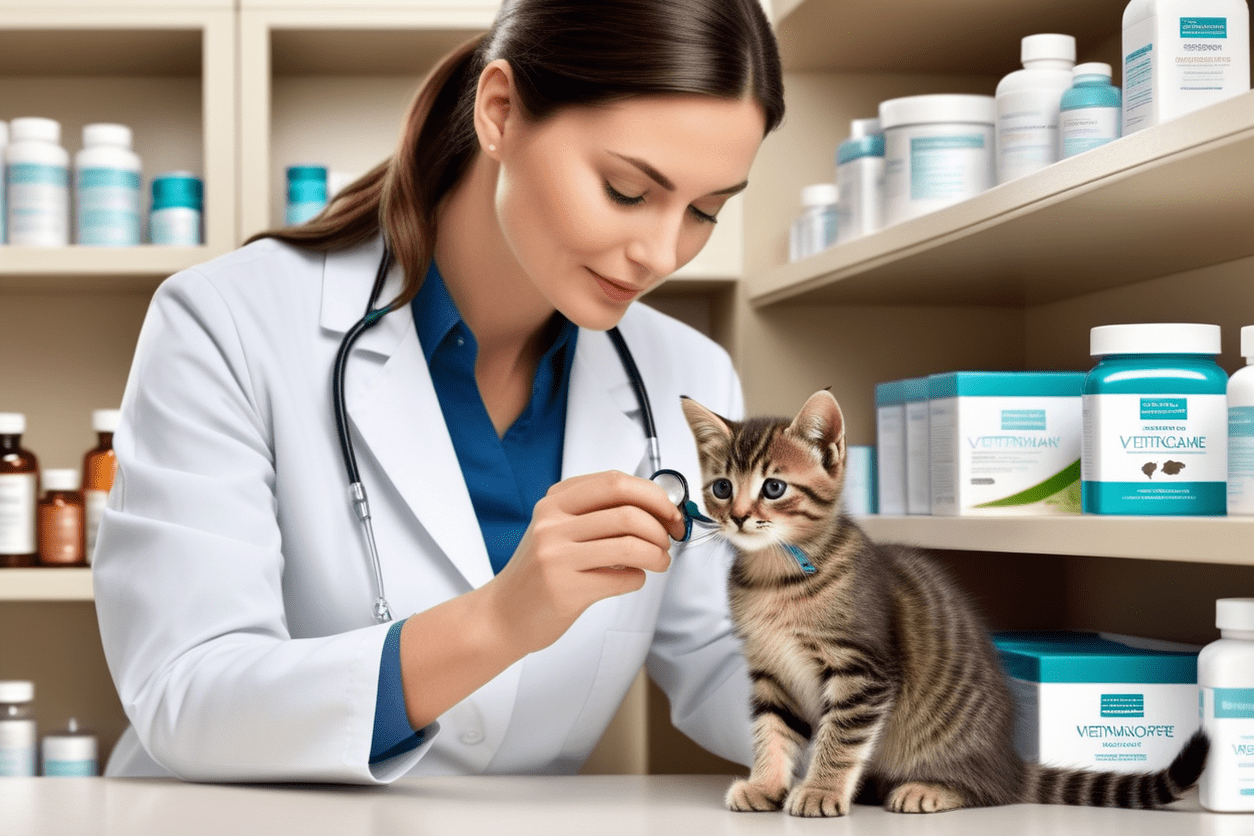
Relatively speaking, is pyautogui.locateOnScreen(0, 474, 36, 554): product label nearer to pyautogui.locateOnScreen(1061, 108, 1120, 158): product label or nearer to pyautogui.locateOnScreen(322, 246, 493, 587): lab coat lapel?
pyautogui.locateOnScreen(322, 246, 493, 587): lab coat lapel

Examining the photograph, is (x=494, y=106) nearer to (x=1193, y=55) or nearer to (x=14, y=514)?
(x=1193, y=55)

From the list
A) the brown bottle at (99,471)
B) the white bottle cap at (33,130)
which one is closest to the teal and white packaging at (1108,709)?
the brown bottle at (99,471)

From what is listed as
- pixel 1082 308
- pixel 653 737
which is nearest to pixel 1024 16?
pixel 1082 308

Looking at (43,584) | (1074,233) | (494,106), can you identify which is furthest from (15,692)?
(1074,233)

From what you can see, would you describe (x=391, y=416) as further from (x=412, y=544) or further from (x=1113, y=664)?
(x=1113, y=664)

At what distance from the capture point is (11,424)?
1.72 m

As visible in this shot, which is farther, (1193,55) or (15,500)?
(15,500)

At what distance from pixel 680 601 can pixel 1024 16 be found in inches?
34.7

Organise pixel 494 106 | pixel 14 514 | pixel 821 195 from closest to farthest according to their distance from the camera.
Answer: pixel 494 106 < pixel 821 195 < pixel 14 514

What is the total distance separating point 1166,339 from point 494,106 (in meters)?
0.64

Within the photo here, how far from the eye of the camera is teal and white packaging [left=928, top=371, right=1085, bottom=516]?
122 cm

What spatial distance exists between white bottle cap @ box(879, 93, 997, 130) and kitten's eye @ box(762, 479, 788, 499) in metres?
0.58

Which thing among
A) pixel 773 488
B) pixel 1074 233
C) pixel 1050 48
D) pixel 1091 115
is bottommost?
pixel 773 488

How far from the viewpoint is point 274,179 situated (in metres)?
1.97
